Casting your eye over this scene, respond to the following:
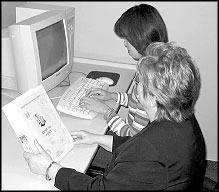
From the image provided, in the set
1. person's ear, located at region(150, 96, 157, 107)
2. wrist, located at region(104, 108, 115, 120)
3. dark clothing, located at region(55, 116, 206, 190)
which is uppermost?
person's ear, located at region(150, 96, 157, 107)

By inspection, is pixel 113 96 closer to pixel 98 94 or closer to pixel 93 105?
pixel 98 94

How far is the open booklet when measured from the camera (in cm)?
111

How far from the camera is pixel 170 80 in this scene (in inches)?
40.3

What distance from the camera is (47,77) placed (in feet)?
5.30

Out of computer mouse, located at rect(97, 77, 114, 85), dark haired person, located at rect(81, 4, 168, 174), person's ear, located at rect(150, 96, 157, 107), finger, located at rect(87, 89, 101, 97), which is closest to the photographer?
person's ear, located at rect(150, 96, 157, 107)

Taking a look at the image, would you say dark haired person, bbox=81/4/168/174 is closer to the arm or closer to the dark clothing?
the arm

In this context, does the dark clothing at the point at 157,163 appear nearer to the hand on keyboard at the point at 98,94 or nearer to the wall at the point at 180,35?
the hand on keyboard at the point at 98,94

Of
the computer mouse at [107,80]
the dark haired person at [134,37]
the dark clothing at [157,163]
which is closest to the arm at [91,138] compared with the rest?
the dark haired person at [134,37]

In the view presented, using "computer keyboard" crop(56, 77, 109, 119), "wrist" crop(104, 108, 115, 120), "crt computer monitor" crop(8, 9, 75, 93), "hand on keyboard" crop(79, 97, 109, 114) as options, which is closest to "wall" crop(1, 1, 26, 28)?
"crt computer monitor" crop(8, 9, 75, 93)

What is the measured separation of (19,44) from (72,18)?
428 millimetres

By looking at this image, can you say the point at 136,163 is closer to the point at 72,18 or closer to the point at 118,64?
the point at 72,18

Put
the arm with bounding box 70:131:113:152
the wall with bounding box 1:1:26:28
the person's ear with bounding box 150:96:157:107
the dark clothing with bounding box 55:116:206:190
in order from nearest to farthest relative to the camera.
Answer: the dark clothing with bounding box 55:116:206:190, the person's ear with bounding box 150:96:157:107, the arm with bounding box 70:131:113:152, the wall with bounding box 1:1:26:28

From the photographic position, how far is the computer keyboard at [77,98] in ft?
4.99

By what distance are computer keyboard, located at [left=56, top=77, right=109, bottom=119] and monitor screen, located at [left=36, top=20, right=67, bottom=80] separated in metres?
0.14
